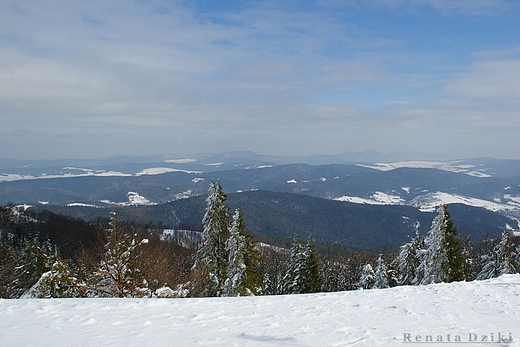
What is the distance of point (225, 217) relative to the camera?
75.5ft

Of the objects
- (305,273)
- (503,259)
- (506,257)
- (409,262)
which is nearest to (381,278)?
(409,262)

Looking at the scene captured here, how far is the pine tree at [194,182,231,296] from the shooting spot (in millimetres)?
22438

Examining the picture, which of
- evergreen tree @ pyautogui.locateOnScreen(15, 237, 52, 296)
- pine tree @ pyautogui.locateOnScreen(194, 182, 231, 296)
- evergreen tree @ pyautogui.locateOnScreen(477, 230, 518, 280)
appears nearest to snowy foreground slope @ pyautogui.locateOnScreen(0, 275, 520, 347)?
pine tree @ pyautogui.locateOnScreen(194, 182, 231, 296)

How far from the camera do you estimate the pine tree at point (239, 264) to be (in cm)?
2148

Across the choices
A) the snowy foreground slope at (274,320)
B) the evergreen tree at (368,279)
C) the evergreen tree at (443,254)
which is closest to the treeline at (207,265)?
the evergreen tree at (443,254)

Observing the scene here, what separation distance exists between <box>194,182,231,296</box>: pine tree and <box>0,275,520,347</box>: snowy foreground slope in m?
12.6

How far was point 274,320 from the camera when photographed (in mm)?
8039

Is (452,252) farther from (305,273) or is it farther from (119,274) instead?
(119,274)

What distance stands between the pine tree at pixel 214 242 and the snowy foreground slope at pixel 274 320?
12.6 m

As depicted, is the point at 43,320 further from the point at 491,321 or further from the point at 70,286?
the point at 70,286

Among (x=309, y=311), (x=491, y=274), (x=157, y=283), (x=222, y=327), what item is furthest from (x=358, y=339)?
(x=491, y=274)

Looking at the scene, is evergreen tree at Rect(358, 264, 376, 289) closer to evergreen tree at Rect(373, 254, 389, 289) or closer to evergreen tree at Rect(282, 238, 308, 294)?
evergreen tree at Rect(373, 254, 389, 289)

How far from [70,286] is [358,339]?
19260 millimetres

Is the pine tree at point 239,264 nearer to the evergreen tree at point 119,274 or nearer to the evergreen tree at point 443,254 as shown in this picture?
the evergreen tree at point 119,274
